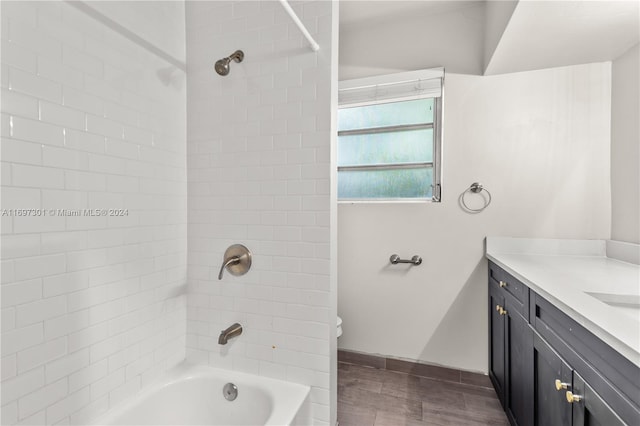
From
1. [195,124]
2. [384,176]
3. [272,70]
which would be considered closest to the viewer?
[272,70]

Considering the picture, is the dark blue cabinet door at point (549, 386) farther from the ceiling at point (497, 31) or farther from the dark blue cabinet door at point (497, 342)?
the ceiling at point (497, 31)

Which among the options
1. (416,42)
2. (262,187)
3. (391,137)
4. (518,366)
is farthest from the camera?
(391,137)

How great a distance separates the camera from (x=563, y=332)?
1.09 metres

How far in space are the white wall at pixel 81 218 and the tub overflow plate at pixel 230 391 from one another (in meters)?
A: 0.33

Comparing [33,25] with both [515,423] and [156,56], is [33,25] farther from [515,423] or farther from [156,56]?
[515,423]

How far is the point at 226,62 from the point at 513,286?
70.6 inches

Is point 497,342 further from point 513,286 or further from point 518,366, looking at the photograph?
point 513,286

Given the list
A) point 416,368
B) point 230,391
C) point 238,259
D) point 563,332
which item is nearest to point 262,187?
point 238,259

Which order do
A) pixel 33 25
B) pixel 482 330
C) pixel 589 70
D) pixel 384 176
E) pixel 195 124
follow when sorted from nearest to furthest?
pixel 33 25
pixel 195 124
pixel 589 70
pixel 482 330
pixel 384 176

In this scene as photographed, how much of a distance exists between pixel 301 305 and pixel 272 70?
1086 mm

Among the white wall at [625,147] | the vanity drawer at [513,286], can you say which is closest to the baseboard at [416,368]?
the vanity drawer at [513,286]

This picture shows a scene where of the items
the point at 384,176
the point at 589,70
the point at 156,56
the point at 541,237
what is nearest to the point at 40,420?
the point at 156,56

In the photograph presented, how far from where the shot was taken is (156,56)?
4.73ft

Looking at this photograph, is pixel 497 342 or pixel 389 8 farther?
pixel 389 8
